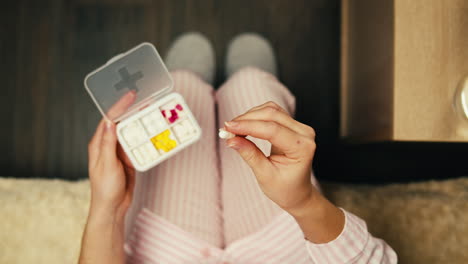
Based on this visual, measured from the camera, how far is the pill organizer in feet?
1.64

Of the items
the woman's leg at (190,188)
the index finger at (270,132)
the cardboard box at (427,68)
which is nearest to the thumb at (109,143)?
the woman's leg at (190,188)

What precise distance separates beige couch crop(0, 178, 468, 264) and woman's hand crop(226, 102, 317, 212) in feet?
1.14

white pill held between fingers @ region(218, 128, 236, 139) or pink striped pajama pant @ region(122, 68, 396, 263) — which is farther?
pink striped pajama pant @ region(122, 68, 396, 263)

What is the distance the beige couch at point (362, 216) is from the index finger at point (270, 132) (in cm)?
38

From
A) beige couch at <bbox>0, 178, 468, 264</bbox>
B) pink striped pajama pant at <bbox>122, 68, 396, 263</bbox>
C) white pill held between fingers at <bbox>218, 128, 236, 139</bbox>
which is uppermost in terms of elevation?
white pill held between fingers at <bbox>218, 128, 236, 139</bbox>

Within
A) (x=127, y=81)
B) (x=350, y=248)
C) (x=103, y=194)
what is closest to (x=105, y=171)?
(x=103, y=194)

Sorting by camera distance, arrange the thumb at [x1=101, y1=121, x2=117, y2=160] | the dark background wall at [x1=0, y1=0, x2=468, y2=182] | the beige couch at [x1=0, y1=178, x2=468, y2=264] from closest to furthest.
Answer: the thumb at [x1=101, y1=121, x2=117, y2=160] → the beige couch at [x1=0, y1=178, x2=468, y2=264] → the dark background wall at [x1=0, y1=0, x2=468, y2=182]

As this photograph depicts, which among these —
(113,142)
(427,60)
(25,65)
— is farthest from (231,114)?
(25,65)

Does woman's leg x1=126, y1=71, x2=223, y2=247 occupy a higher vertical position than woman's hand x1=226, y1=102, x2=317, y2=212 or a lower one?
lower

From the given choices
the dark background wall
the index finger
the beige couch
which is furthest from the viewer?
the dark background wall

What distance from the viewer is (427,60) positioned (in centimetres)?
48

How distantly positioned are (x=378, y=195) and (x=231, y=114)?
34cm

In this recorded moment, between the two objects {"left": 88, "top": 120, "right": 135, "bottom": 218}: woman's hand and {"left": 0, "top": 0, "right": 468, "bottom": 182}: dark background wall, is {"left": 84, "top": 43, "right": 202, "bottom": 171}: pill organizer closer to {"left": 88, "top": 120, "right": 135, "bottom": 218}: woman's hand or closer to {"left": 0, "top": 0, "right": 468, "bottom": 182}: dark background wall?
{"left": 88, "top": 120, "right": 135, "bottom": 218}: woman's hand

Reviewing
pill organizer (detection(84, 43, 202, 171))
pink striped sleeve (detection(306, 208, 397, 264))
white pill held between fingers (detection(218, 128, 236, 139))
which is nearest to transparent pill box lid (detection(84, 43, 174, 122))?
pill organizer (detection(84, 43, 202, 171))
